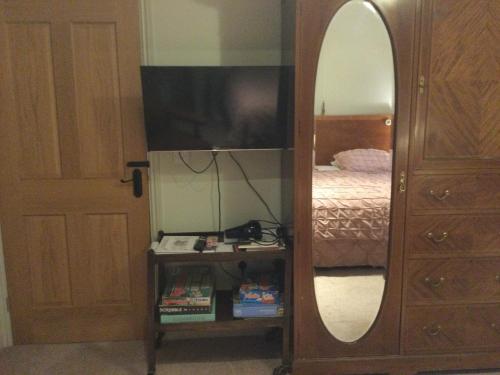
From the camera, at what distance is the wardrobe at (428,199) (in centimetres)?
159

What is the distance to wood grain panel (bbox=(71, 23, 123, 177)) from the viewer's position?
1.95m

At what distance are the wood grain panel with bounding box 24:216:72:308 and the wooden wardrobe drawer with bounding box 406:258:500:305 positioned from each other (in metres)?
1.90

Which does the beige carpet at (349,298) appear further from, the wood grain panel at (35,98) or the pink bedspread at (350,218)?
the wood grain panel at (35,98)

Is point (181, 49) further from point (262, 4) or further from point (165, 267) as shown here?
point (165, 267)

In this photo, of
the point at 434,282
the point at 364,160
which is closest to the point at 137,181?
the point at 364,160

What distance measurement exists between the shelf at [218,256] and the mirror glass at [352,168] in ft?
0.72

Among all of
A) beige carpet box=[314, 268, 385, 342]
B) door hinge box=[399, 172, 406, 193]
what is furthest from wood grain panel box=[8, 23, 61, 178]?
door hinge box=[399, 172, 406, 193]

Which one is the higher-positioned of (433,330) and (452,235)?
(452,235)

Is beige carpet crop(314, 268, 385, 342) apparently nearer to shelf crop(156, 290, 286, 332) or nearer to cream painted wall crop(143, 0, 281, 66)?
shelf crop(156, 290, 286, 332)

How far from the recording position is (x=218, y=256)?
5.86 feet

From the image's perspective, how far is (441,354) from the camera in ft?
5.96

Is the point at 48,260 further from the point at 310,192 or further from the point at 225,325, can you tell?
the point at 310,192

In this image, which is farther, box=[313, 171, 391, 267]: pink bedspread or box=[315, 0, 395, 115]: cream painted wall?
box=[313, 171, 391, 267]: pink bedspread

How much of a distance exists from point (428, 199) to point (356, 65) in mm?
715
